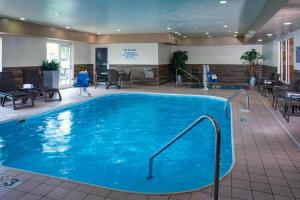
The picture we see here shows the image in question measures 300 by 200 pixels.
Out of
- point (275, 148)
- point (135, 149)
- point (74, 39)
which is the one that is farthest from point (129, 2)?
point (74, 39)

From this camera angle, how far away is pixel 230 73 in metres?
16.4

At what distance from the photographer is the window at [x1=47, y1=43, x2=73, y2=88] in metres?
12.0

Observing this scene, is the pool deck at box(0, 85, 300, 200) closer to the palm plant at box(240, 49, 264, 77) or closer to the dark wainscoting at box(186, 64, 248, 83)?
the palm plant at box(240, 49, 264, 77)

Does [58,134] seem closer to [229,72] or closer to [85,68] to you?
[85,68]

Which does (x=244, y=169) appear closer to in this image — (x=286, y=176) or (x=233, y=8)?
(x=286, y=176)

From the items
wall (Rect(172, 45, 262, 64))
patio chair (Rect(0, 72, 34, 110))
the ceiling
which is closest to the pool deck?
the ceiling

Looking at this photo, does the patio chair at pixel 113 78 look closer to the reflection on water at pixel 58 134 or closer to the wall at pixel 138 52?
the wall at pixel 138 52

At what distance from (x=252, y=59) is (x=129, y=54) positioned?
668cm

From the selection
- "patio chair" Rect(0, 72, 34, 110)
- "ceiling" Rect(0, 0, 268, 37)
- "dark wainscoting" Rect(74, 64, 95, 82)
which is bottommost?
"patio chair" Rect(0, 72, 34, 110)

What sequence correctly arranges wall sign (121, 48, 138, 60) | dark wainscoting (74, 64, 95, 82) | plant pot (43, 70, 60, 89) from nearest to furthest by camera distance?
plant pot (43, 70, 60, 89), dark wainscoting (74, 64, 95, 82), wall sign (121, 48, 138, 60)

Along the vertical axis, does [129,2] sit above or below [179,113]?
above

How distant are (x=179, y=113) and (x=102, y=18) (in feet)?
13.1

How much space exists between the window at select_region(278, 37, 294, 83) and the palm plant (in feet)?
10.9

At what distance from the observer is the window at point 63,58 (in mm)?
11959
